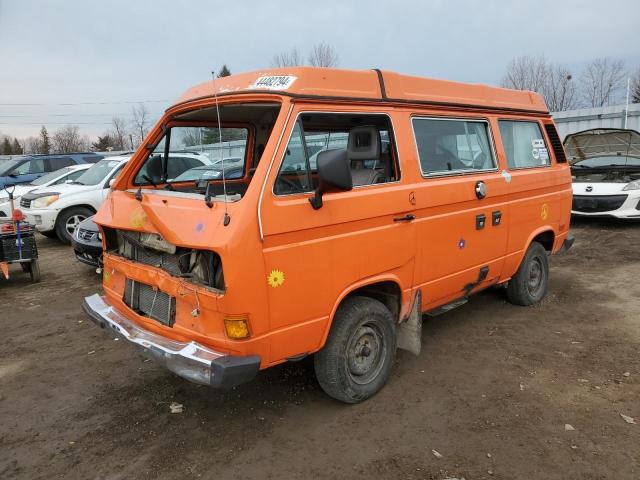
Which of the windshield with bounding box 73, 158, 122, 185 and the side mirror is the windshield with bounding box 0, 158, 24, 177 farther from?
the side mirror

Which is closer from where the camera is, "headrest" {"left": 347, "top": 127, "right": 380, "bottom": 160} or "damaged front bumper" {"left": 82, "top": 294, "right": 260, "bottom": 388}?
"damaged front bumper" {"left": 82, "top": 294, "right": 260, "bottom": 388}

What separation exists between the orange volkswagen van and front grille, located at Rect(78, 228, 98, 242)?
3227mm

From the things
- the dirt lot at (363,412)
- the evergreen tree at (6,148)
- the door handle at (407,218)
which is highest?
the evergreen tree at (6,148)

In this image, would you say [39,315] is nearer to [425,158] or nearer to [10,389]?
[10,389]

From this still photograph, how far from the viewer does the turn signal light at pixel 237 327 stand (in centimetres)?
279

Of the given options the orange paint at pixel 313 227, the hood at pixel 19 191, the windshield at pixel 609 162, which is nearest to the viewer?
the orange paint at pixel 313 227

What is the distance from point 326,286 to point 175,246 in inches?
39.8

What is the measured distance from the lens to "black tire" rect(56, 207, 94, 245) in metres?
9.82

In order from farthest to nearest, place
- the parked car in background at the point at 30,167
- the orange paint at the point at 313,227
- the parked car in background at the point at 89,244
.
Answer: the parked car in background at the point at 30,167, the parked car in background at the point at 89,244, the orange paint at the point at 313,227

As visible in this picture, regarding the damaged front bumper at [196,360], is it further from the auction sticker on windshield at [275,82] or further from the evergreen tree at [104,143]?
the evergreen tree at [104,143]

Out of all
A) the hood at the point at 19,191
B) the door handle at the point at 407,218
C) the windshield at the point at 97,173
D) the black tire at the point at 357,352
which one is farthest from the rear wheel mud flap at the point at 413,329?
the hood at the point at 19,191

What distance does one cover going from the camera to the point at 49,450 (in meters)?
3.19

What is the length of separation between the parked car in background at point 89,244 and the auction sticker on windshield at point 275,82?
4.69 metres

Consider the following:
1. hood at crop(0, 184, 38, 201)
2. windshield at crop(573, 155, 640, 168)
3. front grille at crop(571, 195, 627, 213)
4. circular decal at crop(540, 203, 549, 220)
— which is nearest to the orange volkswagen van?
circular decal at crop(540, 203, 549, 220)
